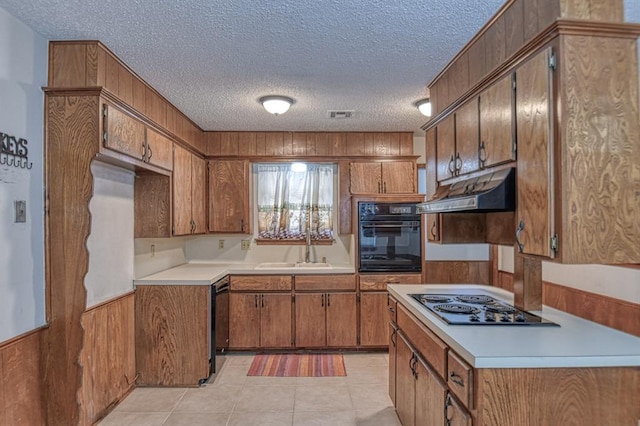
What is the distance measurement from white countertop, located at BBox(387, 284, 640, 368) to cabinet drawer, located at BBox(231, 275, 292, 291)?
90.5 inches

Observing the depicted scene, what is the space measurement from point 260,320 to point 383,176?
2.14m

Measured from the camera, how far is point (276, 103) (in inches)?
128

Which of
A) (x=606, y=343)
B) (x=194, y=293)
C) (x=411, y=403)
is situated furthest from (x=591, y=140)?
(x=194, y=293)

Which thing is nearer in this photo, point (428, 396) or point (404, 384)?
point (428, 396)

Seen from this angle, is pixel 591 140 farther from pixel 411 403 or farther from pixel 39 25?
pixel 39 25

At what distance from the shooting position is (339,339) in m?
4.10

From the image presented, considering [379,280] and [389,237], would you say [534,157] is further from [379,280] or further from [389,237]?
[379,280]

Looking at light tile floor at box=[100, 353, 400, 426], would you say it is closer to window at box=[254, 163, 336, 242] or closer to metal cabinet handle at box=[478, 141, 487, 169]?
window at box=[254, 163, 336, 242]

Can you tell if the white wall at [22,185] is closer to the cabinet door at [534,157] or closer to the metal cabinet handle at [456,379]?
the metal cabinet handle at [456,379]

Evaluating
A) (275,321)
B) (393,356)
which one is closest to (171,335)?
(275,321)

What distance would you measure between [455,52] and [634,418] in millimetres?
2098

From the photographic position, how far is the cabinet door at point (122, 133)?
2.42m

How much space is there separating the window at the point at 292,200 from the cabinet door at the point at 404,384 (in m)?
2.29

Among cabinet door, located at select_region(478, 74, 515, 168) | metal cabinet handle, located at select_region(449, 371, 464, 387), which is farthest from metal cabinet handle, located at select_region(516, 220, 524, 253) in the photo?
metal cabinet handle, located at select_region(449, 371, 464, 387)
